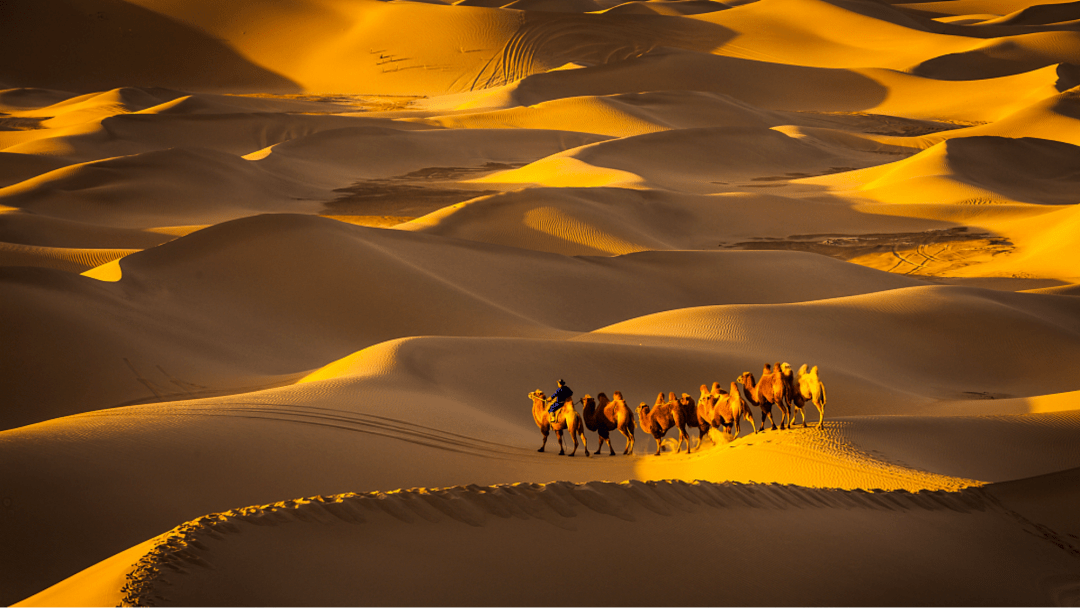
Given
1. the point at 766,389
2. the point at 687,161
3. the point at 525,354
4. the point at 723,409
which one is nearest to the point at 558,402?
the point at 723,409

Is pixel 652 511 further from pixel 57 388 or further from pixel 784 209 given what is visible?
pixel 784 209

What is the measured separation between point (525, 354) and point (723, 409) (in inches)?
130

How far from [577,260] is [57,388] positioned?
7907mm

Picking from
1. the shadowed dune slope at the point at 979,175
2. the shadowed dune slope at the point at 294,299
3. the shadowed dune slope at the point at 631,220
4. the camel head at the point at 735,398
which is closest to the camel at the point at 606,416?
the camel head at the point at 735,398

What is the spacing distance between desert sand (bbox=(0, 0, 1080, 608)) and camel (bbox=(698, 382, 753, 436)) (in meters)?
0.23

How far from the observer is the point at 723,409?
5848 mm

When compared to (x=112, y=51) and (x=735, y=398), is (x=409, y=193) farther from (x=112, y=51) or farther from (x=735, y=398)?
(x=112, y=51)

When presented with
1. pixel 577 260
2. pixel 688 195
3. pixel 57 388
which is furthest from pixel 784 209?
pixel 57 388

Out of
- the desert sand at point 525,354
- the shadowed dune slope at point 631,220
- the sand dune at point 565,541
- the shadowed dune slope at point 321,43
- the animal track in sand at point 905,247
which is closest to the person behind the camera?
the sand dune at point 565,541

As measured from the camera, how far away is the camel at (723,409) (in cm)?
574

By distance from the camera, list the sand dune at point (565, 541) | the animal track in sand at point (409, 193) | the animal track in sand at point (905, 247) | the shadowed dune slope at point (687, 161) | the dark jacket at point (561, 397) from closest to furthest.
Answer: the sand dune at point (565, 541)
the dark jacket at point (561, 397)
the animal track in sand at point (905, 247)
the animal track in sand at point (409, 193)
the shadowed dune slope at point (687, 161)

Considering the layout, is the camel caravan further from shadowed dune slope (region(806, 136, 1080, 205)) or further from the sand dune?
shadowed dune slope (region(806, 136, 1080, 205))

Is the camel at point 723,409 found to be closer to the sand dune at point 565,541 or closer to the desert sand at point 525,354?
the desert sand at point 525,354

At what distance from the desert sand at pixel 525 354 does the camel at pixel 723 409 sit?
23 centimetres
